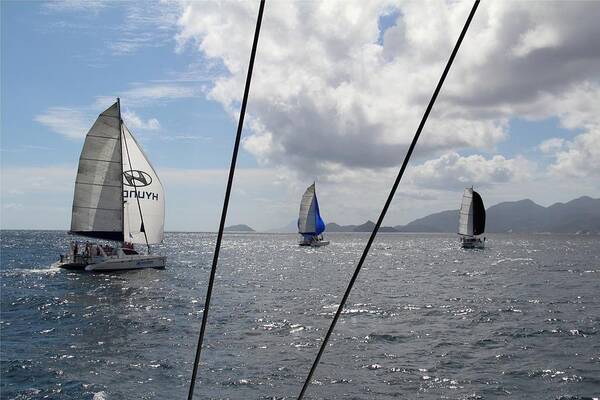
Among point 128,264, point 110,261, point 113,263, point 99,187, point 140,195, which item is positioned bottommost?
point 128,264

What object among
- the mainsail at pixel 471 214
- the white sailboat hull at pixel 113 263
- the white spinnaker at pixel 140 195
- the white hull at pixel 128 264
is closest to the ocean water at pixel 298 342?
the white hull at pixel 128 264

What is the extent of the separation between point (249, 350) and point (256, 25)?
22.0 m

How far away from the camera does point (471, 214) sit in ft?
368

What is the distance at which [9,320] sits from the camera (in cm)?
3275

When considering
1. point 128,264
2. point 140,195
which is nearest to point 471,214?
point 140,195

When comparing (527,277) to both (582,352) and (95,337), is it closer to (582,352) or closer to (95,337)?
(582,352)

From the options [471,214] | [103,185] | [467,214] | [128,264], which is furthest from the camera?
[467,214]

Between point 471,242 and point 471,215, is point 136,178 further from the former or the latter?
point 471,242

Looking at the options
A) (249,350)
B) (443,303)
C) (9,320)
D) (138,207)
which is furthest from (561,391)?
(138,207)

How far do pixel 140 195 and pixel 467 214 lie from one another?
249 ft


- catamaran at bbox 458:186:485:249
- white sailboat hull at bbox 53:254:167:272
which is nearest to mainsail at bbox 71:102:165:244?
white sailboat hull at bbox 53:254:167:272

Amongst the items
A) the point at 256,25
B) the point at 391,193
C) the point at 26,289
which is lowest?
the point at 26,289

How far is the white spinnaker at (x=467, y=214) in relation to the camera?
366ft

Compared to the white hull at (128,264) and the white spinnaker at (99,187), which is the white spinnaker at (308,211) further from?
the white spinnaker at (99,187)
